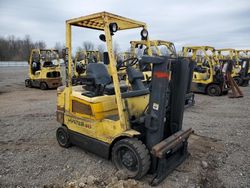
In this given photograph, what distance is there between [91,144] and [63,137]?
940 millimetres

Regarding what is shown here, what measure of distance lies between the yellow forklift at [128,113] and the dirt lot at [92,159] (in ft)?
0.80

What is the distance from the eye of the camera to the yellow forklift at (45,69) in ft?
41.7

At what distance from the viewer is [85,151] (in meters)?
4.36

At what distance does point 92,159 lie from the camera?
405 centimetres

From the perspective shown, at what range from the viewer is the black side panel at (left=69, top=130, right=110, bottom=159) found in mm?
3654

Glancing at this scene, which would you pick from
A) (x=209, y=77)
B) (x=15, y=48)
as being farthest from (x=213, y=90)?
(x=15, y=48)

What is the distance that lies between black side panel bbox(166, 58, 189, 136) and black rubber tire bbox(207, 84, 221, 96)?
27.3 feet

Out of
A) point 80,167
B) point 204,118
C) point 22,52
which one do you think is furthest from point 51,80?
point 22,52

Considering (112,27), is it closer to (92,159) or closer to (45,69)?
(92,159)

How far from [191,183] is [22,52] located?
208 feet

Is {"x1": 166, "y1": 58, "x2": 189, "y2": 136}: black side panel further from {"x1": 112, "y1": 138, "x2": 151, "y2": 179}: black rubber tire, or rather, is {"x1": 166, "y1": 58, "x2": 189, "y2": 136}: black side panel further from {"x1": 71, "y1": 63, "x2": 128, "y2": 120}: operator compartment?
{"x1": 71, "y1": 63, "x2": 128, "y2": 120}: operator compartment

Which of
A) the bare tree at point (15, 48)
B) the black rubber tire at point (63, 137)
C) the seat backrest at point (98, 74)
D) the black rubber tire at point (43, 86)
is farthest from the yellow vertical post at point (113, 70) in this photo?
the bare tree at point (15, 48)

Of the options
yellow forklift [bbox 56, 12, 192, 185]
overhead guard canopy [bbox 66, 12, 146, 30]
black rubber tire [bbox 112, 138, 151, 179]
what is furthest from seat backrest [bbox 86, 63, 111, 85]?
black rubber tire [bbox 112, 138, 151, 179]

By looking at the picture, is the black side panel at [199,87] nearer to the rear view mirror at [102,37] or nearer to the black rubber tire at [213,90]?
the black rubber tire at [213,90]
